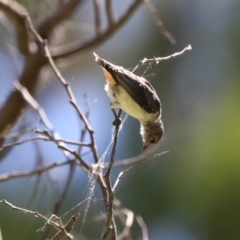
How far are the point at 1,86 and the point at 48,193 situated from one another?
2.04ft

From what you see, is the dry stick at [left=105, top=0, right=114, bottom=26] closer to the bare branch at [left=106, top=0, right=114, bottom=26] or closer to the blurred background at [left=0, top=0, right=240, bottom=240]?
the bare branch at [left=106, top=0, right=114, bottom=26]

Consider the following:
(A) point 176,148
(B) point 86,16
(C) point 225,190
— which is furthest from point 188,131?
(B) point 86,16

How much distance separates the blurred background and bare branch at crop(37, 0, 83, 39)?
0.38 m

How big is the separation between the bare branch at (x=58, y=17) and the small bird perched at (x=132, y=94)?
1.57 feet

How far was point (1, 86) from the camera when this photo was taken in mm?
1984

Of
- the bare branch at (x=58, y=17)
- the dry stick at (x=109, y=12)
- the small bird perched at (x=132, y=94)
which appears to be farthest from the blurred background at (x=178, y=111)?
the small bird perched at (x=132, y=94)

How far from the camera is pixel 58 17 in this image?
1649 mm

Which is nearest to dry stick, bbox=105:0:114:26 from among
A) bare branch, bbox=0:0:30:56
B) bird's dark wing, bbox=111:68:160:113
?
bare branch, bbox=0:0:30:56

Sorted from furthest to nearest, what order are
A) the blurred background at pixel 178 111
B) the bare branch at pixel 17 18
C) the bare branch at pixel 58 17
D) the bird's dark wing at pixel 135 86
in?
the blurred background at pixel 178 111
the bare branch at pixel 58 17
the bare branch at pixel 17 18
the bird's dark wing at pixel 135 86

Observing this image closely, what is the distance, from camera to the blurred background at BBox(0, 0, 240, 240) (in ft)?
7.39

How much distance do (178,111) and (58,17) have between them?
2.52 feet

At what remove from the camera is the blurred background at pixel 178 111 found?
225cm

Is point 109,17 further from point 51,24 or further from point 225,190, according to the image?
point 225,190

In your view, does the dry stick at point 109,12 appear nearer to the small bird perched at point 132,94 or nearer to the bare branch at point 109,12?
the bare branch at point 109,12
